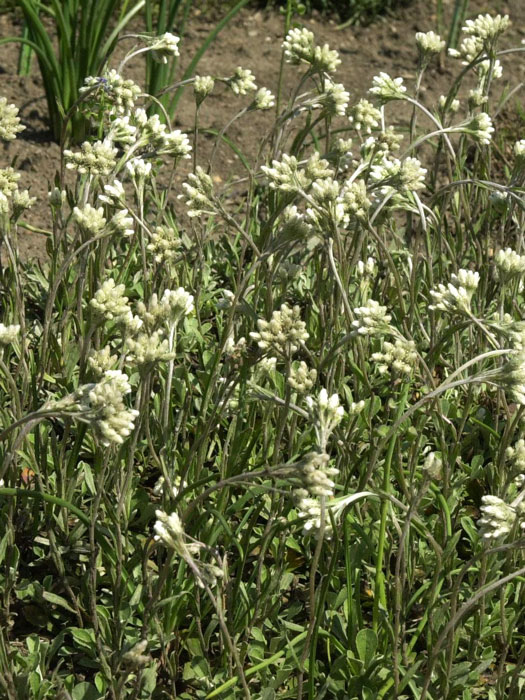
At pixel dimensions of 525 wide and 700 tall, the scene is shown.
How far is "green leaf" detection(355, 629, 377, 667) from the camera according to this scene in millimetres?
2400

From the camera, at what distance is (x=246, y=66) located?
19.8 ft

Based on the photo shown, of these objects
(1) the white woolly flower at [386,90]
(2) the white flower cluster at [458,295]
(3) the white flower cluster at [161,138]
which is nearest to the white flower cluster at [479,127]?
(1) the white woolly flower at [386,90]

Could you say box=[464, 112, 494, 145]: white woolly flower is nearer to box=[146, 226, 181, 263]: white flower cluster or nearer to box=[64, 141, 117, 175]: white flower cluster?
box=[146, 226, 181, 263]: white flower cluster

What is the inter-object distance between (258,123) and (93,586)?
3635 millimetres

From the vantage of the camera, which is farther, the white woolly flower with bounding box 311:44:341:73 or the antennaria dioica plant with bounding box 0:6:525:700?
the white woolly flower with bounding box 311:44:341:73

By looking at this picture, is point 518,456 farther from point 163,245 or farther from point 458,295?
point 163,245

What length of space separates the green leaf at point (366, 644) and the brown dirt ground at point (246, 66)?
247cm

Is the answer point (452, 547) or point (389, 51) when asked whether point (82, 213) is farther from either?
point (389, 51)

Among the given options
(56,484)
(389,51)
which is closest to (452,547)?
(56,484)

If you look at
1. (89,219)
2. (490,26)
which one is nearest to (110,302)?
(89,219)

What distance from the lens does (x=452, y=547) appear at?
2535mm

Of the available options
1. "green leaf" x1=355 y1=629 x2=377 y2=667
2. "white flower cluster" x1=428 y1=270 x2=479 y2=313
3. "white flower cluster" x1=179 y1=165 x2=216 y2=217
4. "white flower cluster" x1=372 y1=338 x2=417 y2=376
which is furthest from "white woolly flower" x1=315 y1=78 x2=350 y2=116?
"green leaf" x1=355 y1=629 x2=377 y2=667

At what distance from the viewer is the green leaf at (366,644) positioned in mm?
2400

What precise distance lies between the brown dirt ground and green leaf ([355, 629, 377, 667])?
2473 mm
